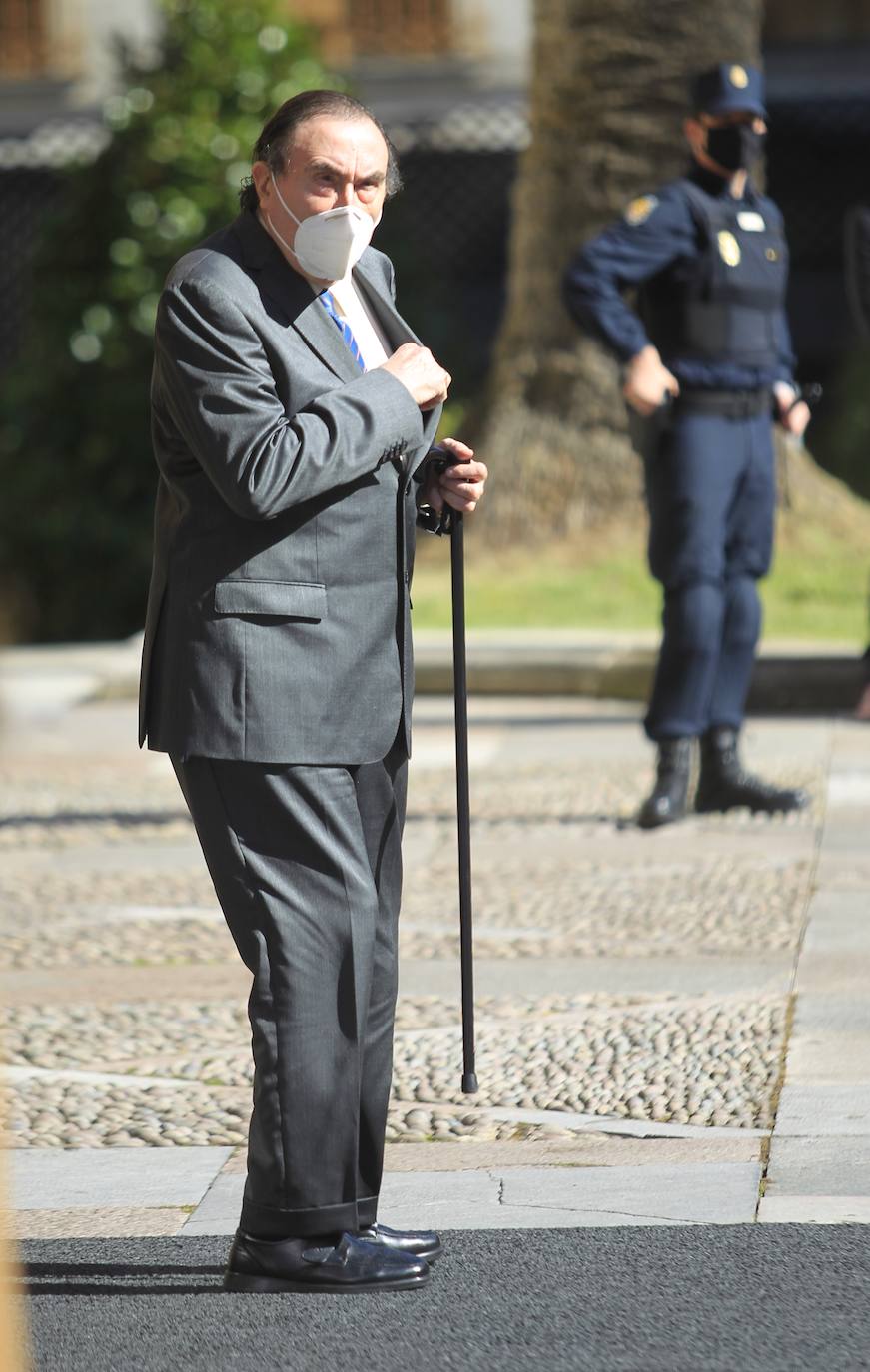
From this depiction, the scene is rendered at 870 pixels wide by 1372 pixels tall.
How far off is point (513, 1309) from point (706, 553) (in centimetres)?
369

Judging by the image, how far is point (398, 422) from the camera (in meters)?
3.15

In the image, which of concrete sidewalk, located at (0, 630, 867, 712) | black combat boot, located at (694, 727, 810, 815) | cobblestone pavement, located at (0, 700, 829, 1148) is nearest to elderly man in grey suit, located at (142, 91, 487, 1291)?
cobblestone pavement, located at (0, 700, 829, 1148)

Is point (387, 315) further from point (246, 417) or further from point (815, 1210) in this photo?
point (815, 1210)

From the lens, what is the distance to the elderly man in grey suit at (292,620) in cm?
309

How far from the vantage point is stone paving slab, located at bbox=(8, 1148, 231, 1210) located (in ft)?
12.3

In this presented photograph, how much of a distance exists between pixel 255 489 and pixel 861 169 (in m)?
16.0

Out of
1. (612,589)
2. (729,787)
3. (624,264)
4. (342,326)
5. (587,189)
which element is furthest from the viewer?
(587,189)

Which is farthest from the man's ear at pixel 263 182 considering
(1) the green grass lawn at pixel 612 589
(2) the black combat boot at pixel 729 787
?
(1) the green grass lawn at pixel 612 589

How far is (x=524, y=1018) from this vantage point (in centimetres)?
471

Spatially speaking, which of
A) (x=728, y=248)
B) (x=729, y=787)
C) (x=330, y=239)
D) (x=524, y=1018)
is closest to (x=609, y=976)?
(x=524, y=1018)

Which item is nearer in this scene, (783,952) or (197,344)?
(197,344)

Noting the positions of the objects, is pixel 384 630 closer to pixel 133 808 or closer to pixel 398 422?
pixel 398 422

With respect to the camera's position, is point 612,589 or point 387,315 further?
point 612,589

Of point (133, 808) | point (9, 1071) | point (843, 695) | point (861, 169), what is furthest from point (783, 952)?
point (861, 169)
